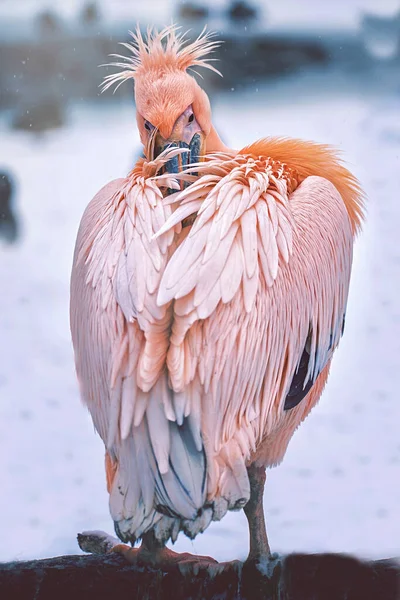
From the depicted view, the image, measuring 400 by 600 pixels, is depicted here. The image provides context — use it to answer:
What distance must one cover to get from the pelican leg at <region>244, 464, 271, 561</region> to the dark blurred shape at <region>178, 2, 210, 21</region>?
1177 millimetres

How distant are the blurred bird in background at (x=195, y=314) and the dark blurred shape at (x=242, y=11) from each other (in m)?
0.67

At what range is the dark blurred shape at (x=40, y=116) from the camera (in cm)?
249

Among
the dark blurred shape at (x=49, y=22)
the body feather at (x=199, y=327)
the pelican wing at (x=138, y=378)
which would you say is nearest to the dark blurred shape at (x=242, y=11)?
the dark blurred shape at (x=49, y=22)

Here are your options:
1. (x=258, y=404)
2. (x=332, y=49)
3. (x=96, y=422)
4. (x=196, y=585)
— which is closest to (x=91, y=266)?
(x=96, y=422)

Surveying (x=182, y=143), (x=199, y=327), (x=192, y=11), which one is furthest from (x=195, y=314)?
(x=192, y=11)

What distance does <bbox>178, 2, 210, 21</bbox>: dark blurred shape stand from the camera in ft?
7.64

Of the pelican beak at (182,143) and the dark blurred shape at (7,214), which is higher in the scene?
the dark blurred shape at (7,214)

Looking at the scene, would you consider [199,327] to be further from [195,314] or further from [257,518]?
[257,518]

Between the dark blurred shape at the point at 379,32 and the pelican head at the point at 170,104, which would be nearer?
the pelican head at the point at 170,104

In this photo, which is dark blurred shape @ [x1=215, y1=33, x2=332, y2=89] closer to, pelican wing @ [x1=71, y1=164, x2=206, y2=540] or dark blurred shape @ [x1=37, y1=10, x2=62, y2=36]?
dark blurred shape @ [x1=37, y1=10, x2=62, y2=36]

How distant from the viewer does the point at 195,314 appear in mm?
1437

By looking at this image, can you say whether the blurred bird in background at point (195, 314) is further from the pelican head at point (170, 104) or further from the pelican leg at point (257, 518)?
the pelican leg at point (257, 518)

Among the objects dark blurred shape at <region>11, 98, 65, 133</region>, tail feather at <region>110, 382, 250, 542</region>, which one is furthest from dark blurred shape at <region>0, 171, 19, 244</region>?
tail feather at <region>110, 382, 250, 542</region>

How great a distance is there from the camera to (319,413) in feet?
7.86
